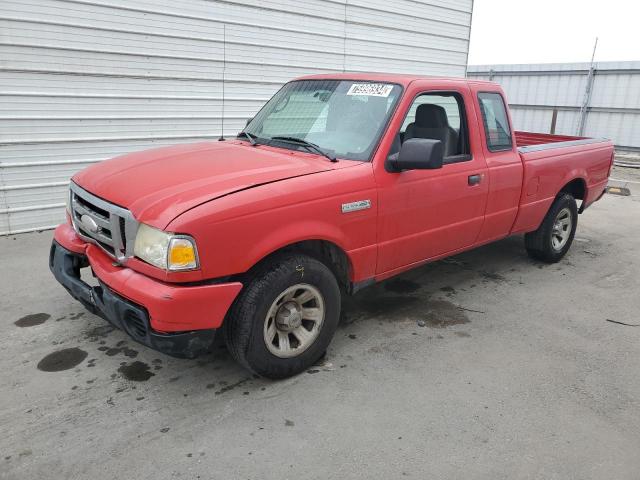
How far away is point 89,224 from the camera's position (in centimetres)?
317

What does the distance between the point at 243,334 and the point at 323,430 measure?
689mm

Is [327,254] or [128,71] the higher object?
[128,71]

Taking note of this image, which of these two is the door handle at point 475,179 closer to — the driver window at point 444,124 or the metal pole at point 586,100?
the driver window at point 444,124

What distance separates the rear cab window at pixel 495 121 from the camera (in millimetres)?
4352

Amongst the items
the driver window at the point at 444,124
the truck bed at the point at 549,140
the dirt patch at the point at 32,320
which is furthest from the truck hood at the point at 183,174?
the truck bed at the point at 549,140

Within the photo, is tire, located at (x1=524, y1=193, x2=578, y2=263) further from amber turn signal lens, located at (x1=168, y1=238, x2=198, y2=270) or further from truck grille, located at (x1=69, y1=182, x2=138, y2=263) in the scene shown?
truck grille, located at (x1=69, y1=182, x2=138, y2=263)

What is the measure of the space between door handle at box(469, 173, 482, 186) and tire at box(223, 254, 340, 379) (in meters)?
1.56

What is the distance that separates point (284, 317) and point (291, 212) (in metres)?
0.66

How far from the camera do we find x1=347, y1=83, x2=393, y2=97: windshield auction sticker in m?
3.75

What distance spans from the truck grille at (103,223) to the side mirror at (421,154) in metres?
1.72

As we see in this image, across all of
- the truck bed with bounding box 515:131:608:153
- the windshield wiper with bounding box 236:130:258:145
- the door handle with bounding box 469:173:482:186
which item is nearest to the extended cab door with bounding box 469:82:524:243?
the door handle with bounding box 469:173:482:186

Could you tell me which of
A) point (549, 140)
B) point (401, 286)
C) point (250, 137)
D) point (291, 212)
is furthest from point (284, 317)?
point (549, 140)

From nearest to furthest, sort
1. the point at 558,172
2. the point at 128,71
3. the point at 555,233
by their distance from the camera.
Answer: the point at 558,172 < the point at 555,233 < the point at 128,71

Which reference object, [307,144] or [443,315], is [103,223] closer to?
[307,144]
